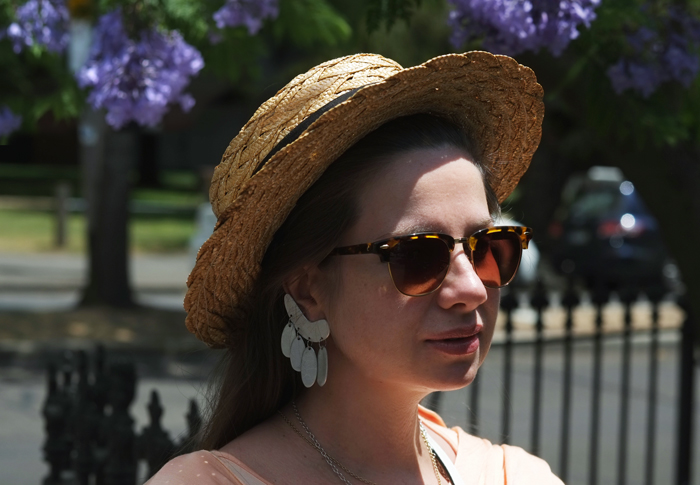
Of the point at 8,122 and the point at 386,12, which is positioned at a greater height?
the point at 386,12

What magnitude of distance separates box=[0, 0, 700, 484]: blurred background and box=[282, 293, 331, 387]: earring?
1.26 ft

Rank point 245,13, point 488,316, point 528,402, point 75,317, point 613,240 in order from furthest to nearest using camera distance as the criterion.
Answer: point 613,240 → point 75,317 → point 528,402 → point 245,13 → point 488,316

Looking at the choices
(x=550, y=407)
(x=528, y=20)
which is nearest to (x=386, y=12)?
(x=528, y=20)

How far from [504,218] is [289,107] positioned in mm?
1036

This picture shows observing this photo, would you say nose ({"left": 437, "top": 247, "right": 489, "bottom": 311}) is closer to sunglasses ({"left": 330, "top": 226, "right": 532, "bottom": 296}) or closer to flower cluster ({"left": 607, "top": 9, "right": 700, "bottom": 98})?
sunglasses ({"left": 330, "top": 226, "right": 532, "bottom": 296})

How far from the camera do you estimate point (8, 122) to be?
4.18m

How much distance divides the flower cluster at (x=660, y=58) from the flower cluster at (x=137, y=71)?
1.54 m

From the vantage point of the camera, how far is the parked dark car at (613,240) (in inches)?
617

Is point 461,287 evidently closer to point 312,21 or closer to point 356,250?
point 356,250

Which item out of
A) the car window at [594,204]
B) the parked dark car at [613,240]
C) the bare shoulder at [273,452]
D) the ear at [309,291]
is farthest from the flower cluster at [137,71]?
the car window at [594,204]

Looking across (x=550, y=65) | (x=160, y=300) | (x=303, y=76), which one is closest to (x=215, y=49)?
(x=550, y=65)

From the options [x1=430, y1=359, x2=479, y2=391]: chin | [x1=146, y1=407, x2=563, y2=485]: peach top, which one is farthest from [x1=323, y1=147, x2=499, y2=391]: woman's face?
[x1=146, y1=407, x2=563, y2=485]: peach top

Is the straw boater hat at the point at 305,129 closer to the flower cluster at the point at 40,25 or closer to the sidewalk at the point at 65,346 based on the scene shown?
the sidewalk at the point at 65,346

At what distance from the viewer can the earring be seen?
1.78 m
